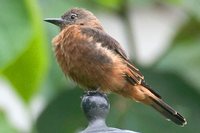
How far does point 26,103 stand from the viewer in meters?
5.25

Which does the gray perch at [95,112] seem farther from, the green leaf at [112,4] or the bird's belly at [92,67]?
the green leaf at [112,4]

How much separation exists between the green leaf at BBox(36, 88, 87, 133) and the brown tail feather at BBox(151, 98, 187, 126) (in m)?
1.54

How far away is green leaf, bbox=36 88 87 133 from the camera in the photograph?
5.92m

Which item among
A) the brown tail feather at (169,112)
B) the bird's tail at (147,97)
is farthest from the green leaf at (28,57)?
the brown tail feather at (169,112)

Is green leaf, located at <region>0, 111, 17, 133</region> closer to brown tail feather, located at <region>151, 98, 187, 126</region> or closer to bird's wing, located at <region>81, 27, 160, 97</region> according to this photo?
bird's wing, located at <region>81, 27, 160, 97</region>

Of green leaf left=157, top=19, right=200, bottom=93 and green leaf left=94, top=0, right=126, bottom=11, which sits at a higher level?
green leaf left=94, top=0, right=126, bottom=11

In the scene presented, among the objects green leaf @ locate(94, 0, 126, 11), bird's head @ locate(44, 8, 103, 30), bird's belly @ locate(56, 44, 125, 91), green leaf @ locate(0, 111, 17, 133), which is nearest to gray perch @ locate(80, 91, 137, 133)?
bird's belly @ locate(56, 44, 125, 91)

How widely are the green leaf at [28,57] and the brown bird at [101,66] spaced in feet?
0.54

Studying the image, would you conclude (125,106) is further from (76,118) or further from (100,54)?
(100,54)

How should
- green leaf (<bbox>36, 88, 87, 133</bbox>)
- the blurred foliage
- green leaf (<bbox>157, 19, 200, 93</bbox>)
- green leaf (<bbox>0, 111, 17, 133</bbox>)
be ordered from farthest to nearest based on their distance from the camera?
green leaf (<bbox>157, 19, 200, 93</bbox>)
green leaf (<bbox>36, 88, 87, 133</bbox>)
the blurred foliage
green leaf (<bbox>0, 111, 17, 133</bbox>)

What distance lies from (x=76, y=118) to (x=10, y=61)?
152 cm

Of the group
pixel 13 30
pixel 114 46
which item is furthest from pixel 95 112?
pixel 13 30

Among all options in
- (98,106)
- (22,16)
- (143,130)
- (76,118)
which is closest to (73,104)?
(76,118)

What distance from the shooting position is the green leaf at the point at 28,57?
4645mm
